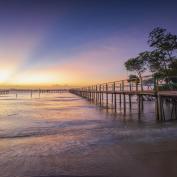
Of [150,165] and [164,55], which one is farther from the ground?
[164,55]

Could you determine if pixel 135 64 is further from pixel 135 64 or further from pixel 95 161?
pixel 95 161

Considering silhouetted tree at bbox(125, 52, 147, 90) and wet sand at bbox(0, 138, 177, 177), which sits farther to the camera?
silhouetted tree at bbox(125, 52, 147, 90)

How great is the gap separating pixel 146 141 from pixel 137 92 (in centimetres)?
1081

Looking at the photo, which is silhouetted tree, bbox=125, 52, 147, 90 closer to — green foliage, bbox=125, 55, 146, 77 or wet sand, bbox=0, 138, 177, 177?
green foliage, bbox=125, 55, 146, 77

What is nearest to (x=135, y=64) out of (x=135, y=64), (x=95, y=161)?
(x=135, y=64)

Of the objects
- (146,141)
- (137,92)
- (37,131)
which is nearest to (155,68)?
(137,92)

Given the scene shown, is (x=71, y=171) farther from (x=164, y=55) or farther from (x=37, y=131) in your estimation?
(x=164, y=55)

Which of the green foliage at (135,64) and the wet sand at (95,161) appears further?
the green foliage at (135,64)

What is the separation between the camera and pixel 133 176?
670cm

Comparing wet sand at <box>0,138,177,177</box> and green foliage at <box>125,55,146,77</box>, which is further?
green foliage at <box>125,55,146,77</box>

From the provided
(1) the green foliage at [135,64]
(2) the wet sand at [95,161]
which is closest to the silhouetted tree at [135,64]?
(1) the green foliage at [135,64]

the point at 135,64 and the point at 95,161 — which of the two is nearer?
the point at 95,161

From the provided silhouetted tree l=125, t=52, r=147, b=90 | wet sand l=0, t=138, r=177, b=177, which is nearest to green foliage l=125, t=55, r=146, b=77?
silhouetted tree l=125, t=52, r=147, b=90

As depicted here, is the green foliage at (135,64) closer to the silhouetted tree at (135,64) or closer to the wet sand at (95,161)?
the silhouetted tree at (135,64)
